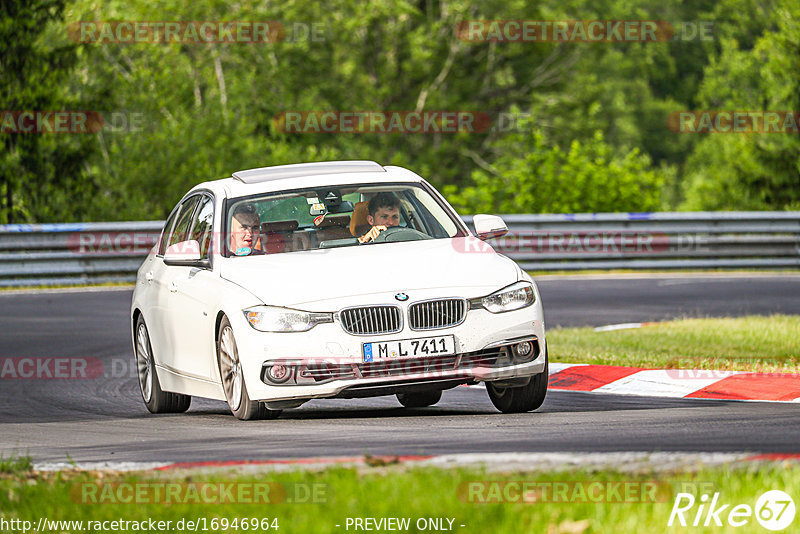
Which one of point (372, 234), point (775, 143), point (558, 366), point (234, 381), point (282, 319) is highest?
point (372, 234)

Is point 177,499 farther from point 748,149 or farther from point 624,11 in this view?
point 624,11

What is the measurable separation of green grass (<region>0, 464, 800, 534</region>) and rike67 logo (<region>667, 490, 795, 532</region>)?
3cm

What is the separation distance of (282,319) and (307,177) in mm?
1882

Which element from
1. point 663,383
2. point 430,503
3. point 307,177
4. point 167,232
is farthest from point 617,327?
point 430,503

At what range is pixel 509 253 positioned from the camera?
24.6 metres

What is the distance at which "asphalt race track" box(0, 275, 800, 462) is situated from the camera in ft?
25.1

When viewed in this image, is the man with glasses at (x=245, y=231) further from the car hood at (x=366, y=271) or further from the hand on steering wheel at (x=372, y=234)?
the hand on steering wheel at (x=372, y=234)

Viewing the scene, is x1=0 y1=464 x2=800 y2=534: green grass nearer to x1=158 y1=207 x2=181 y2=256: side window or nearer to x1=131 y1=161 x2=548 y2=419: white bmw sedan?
x1=131 y1=161 x2=548 y2=419: white bmw sedan

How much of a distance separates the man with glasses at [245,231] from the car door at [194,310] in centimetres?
19

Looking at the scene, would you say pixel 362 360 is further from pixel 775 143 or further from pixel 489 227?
pixel 775 143

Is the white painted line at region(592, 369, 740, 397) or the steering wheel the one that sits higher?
the steering wheel

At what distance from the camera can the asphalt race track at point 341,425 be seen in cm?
765

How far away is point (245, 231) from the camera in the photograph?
1023 centimetres

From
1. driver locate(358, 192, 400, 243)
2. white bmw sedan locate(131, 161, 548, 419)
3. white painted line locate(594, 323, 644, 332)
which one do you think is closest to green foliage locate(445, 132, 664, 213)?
white painted line locate(594, 323, 644, 332)
